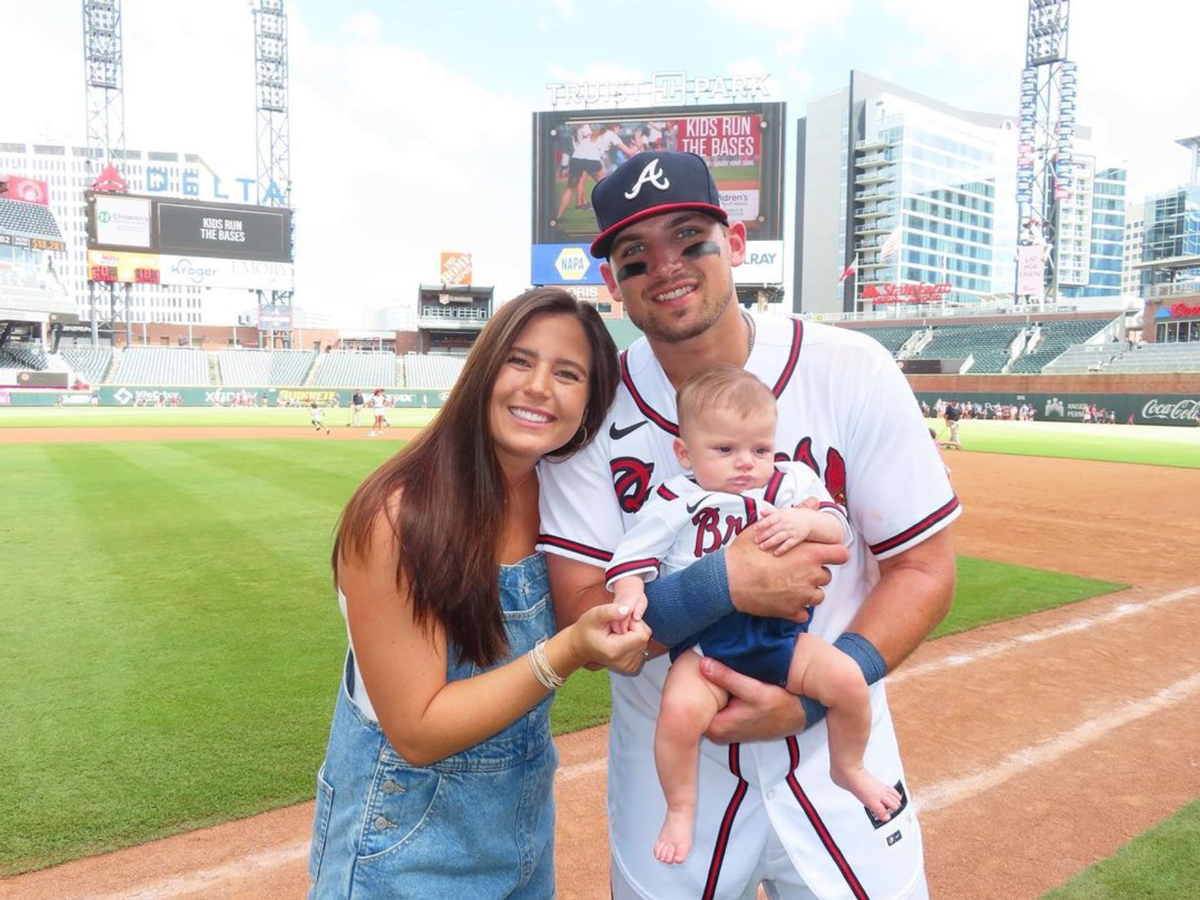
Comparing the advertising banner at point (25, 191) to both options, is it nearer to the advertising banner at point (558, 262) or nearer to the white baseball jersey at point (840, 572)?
the advertising banner at point (558, 262)

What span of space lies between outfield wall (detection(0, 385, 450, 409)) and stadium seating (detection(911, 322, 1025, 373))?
1474 inches

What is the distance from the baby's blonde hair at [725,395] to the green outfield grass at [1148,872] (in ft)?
8.80

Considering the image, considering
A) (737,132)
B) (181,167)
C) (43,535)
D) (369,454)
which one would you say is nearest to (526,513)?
(43,535)

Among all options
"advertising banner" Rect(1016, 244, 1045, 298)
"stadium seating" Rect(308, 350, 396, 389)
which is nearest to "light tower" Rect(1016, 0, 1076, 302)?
"advertising banner" Rect(1016, 244, 1045, 298)

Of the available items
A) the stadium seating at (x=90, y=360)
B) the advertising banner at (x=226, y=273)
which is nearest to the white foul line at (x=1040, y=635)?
the stadium seating at (x=90, y=360)

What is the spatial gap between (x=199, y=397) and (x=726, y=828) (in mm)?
57558

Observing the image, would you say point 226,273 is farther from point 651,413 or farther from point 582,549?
point 582,549

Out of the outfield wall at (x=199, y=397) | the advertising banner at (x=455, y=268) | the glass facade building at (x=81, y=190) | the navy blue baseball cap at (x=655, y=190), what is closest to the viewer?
the navy blue baseball cap at (x=655, y=190)

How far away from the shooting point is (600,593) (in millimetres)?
2119

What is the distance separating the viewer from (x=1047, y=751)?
4.61 m

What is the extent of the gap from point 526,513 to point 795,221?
349ft

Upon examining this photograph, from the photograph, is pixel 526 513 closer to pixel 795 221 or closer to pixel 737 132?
pixel 737 132

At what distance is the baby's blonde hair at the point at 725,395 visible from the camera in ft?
6.85

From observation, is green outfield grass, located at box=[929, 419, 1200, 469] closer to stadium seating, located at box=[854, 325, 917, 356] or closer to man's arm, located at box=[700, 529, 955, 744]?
man's arm, located at box=[700, 529, 955, 744]
